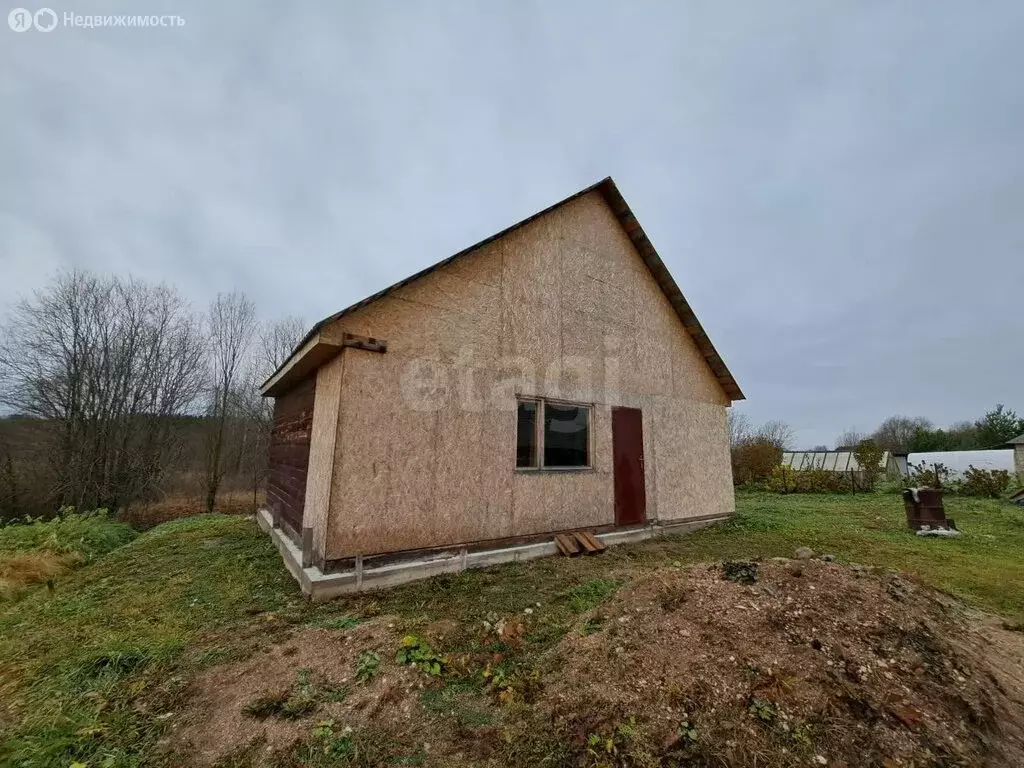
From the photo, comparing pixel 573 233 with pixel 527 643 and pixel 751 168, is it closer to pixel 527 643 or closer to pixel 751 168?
pixel 527 643

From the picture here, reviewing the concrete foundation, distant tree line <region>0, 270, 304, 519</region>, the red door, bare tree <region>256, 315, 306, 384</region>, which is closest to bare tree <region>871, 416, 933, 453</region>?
the red door

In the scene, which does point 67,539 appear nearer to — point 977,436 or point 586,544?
point 586,544

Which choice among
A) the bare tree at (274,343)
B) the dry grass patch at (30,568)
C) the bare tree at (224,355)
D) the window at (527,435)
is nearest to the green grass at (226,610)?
the dry grass patch at (30,568)

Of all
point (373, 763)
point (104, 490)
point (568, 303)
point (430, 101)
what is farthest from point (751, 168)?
point (104, 490)

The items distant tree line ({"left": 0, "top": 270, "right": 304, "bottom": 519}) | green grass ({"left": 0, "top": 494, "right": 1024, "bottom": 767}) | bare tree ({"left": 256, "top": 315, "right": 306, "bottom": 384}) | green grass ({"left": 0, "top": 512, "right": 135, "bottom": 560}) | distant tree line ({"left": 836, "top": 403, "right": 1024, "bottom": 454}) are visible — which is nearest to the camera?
green grass ({"left": 0, "top": 494, "right": 1024, "bottom": 767})

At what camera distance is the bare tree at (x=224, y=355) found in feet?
56.6

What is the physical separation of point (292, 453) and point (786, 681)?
23.8 feet

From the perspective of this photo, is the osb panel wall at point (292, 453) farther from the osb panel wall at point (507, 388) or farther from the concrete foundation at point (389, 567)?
the osb panel wall at point (507, 388)

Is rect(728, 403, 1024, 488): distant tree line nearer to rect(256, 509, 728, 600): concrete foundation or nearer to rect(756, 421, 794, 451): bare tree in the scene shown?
rect(756, 421, 794, 451): bare tree

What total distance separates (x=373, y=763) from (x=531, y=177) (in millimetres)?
20646

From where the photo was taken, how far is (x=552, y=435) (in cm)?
649

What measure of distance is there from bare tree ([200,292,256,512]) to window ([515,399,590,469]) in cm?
1678

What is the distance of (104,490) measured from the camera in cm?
1315

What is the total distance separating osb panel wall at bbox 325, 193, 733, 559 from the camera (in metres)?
4.84
